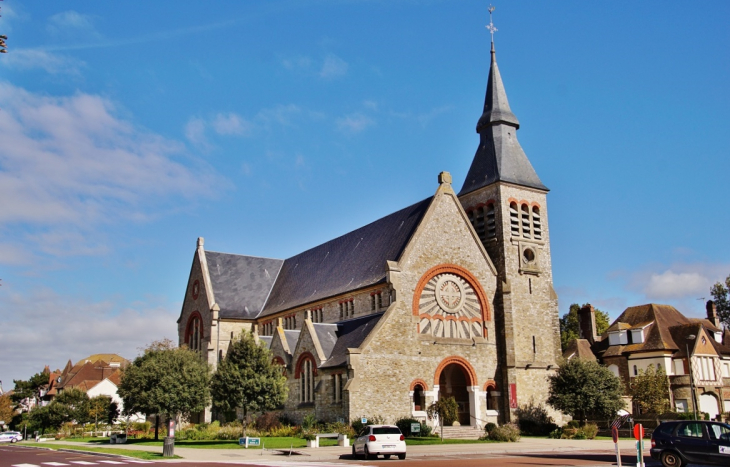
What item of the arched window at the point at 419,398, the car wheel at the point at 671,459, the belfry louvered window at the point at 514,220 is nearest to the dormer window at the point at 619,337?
the belfry louvered window at the point at 514,220

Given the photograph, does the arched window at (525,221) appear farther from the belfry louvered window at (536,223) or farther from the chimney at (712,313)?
the chimney at (712,313)

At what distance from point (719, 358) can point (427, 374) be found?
30.8 meters

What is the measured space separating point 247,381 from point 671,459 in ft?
66.2

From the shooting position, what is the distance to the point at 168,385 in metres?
36.7

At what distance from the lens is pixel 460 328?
40469 mm

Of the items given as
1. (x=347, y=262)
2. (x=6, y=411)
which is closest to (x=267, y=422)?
(x=347, y=262)

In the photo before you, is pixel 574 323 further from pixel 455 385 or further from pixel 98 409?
pixel 98 409

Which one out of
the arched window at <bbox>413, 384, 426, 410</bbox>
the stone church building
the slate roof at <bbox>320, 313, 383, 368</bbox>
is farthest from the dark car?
the slate roof at <bbox>320, 313, 383, 368</bbox>

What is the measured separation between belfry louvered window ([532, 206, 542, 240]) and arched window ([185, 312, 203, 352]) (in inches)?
1071

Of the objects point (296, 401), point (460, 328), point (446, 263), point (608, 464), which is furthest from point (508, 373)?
point (608, 464)

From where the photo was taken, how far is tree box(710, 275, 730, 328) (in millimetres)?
71531

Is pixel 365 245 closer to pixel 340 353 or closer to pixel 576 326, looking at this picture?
pixel 340 353

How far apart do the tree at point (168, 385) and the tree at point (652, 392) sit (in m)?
30.5

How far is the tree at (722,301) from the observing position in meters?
71.5
